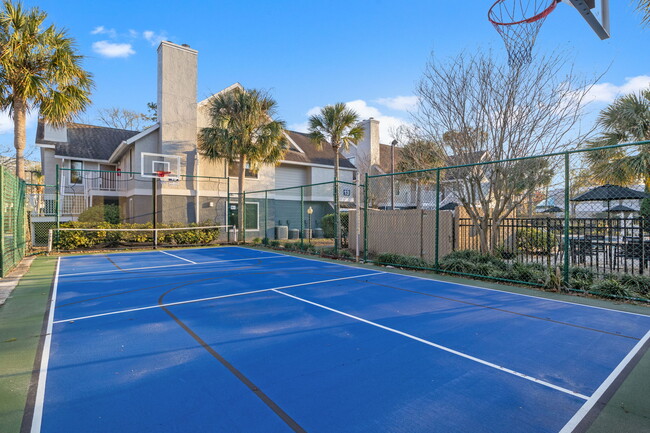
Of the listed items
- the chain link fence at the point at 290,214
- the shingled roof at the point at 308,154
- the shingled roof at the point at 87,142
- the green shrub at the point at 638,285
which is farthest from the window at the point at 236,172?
the green shrub at the point at 638,285

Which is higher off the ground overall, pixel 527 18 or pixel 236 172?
pixel 527 18

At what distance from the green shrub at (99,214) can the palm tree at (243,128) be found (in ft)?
19.0

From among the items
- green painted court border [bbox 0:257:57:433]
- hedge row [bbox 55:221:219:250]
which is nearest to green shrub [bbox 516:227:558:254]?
green painted court border [bbox 0:257:57:433]

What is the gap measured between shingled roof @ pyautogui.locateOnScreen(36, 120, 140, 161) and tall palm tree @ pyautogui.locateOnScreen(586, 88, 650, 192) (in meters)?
24.1

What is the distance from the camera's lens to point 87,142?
2189 centimetres

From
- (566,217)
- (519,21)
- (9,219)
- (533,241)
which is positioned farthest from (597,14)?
(9,219)

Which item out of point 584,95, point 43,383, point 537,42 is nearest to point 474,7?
point 537,42

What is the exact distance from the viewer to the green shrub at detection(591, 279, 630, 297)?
6.55 m

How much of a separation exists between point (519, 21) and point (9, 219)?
12103 mm

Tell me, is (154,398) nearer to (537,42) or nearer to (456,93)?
(456,93)

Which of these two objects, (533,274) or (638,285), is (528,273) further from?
(638,285)

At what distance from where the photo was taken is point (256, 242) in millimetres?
17703

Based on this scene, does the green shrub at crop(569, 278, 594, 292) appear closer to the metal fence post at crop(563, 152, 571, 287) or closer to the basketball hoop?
the metal fence post at crop(563, 152, 571, 287)

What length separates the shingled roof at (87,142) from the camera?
20.3 m
